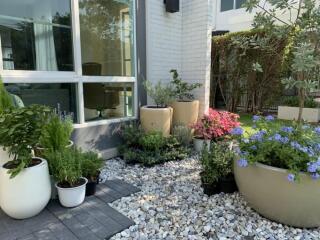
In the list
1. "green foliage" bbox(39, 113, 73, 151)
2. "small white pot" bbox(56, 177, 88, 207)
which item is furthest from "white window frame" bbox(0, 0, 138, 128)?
"small white pot" bbox(56, 177, 88, 207)

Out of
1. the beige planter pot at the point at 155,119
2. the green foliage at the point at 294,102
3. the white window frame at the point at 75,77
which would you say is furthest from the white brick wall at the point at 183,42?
the green foliage at the point at 294,102

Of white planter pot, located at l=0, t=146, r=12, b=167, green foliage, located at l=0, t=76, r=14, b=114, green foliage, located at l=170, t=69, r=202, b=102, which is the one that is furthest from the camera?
green foliage, located at l=170, t=69, r=202, b=102

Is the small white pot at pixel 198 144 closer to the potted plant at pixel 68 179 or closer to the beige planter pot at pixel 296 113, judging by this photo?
the potted plant at pixel 68 179

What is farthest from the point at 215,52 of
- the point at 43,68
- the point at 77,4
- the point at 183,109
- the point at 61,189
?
the point at 61,189

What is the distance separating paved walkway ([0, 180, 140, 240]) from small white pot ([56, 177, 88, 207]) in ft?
0.17

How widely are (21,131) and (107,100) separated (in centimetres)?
179

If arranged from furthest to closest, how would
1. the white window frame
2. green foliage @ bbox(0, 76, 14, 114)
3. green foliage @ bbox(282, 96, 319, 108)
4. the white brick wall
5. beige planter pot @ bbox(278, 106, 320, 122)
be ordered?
green foliage @ bbox(282, 96, 319, 108) → beige planter pot @ bbox(278, 106, 320, 122) → the white brick wall → the white window frame → green foliage @ bbox(0, 76, 14, 114)

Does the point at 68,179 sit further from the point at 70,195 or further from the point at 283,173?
the point at 283,173

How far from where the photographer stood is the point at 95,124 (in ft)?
11.6

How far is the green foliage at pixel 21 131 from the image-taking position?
77.9 inches

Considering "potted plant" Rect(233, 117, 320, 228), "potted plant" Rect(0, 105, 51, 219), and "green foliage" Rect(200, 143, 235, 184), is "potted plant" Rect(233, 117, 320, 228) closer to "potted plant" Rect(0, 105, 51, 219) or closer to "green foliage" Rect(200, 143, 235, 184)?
"green foliage" Rect(200, 143, 235, 184)

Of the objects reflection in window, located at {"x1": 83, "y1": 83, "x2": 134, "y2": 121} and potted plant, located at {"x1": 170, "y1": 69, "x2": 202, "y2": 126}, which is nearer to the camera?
reflection in window, located at {"x1": 83, "y1": 83, "x2": 134, "y2": 121}

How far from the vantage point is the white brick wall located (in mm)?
4223

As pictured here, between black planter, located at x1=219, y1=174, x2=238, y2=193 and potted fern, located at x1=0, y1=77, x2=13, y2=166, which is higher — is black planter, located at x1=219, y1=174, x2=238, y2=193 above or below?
below
